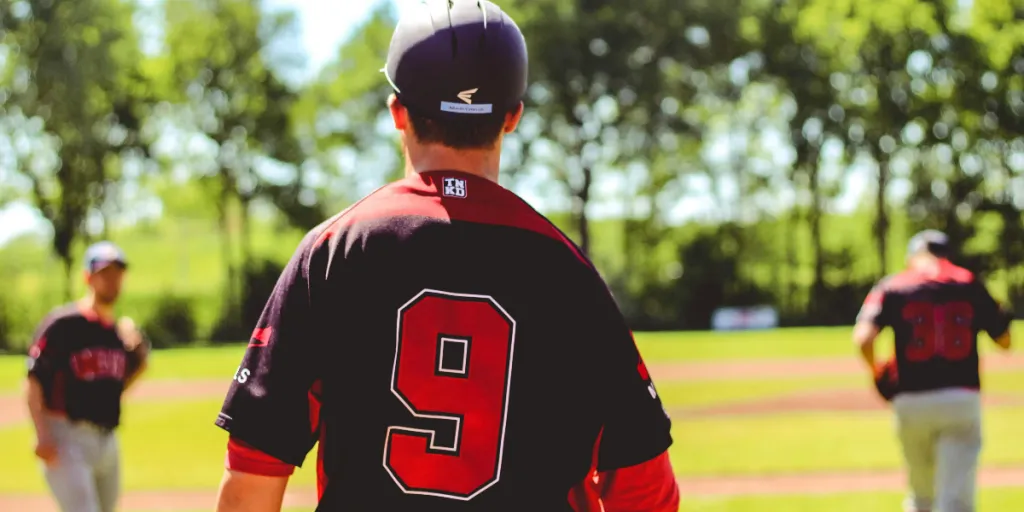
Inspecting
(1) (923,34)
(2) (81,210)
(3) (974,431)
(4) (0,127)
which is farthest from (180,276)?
(3) (974,431)

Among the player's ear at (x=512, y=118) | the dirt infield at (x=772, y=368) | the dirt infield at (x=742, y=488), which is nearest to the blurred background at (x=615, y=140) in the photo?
the dirt infield at (x=772, y=368)

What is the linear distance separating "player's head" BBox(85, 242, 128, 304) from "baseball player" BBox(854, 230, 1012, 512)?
512 cm

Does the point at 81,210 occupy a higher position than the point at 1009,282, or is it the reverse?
the point at 81,210

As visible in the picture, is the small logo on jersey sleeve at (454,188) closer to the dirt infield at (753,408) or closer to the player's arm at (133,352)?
the player's arm at (133,352)

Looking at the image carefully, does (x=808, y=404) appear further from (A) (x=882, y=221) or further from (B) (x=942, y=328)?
(A) (x=882, y=221)

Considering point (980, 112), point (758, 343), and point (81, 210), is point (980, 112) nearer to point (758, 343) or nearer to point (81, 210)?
point (758, 343)

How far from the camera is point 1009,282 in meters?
49.7

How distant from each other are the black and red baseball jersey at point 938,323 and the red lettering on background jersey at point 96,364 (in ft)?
16.9

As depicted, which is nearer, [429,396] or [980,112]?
[429,396]

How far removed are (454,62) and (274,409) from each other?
2.62ft

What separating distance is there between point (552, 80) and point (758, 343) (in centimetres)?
2099

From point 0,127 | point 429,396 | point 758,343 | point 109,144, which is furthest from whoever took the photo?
point 109,144

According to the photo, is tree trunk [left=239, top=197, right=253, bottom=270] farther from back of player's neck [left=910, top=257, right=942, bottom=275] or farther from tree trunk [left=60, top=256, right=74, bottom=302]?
back of player's neck [left=910, top=257, right=942, bottom=275]

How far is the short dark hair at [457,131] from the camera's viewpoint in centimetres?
237
